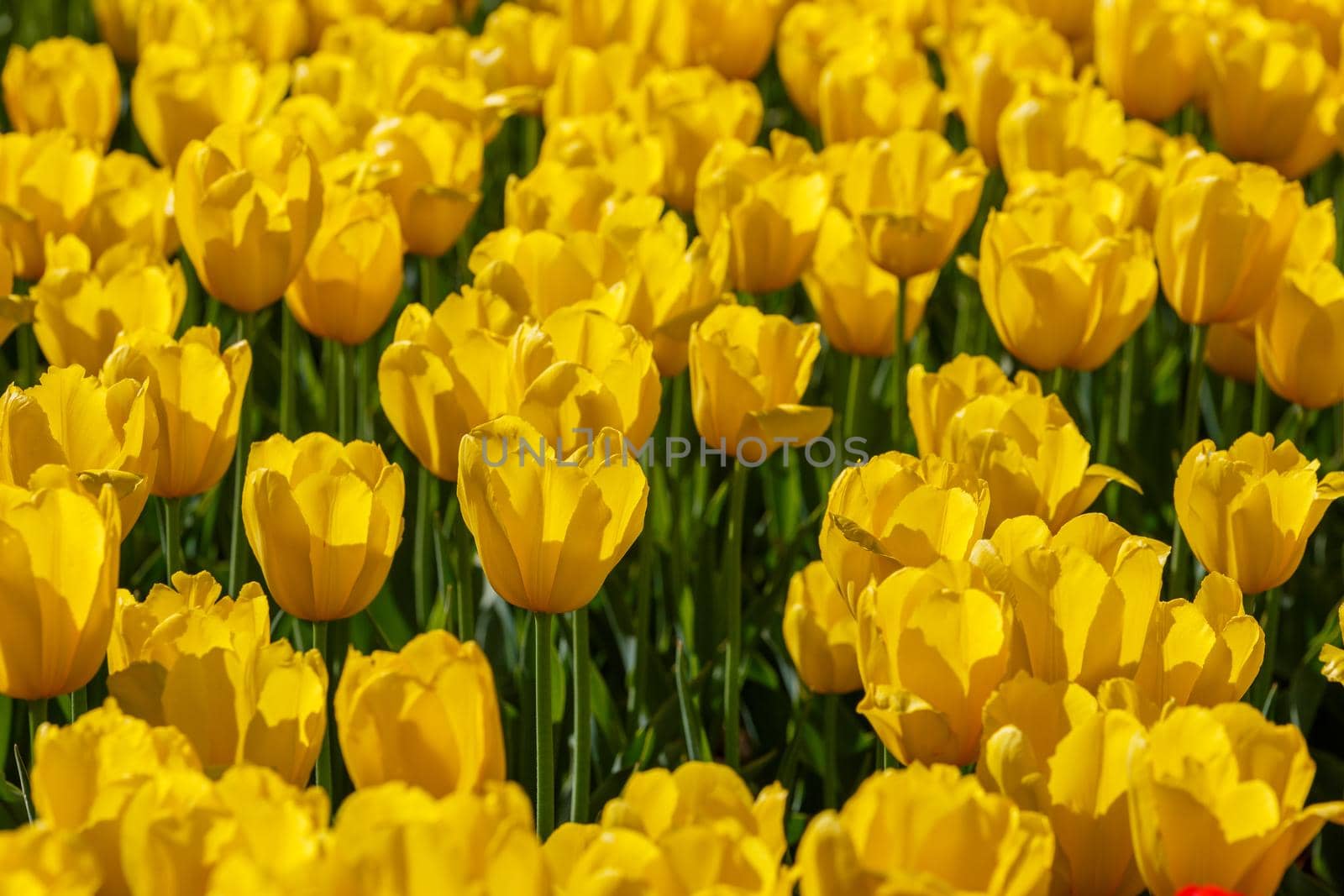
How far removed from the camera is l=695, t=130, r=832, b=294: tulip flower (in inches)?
86.4

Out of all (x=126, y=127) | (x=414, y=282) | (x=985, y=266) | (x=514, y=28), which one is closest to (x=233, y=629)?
(x=985, y=266)

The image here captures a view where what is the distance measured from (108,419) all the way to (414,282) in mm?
1653

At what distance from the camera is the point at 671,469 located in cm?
222

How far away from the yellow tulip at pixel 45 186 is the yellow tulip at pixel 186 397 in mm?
649

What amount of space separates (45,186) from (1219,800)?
1745 millimetres

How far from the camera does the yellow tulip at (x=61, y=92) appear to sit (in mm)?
2768

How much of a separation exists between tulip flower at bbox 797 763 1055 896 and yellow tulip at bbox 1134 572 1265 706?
11.8 inches

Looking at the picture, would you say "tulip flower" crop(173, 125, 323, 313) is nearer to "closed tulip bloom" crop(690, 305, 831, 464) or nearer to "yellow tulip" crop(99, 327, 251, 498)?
"yellow tulip" crop(99, 327, 251, 498)

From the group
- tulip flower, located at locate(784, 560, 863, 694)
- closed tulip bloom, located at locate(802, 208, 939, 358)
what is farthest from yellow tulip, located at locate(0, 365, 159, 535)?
closed tulip bloom, located at locate(802, 208, 939, 358)

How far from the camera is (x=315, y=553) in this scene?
143 cm

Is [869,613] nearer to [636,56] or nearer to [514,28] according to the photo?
[636,56]

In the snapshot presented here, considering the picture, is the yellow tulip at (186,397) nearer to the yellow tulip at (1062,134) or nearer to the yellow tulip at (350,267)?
the yellow tulip at (350,267)

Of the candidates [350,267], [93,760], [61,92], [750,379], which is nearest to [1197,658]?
[750,379]

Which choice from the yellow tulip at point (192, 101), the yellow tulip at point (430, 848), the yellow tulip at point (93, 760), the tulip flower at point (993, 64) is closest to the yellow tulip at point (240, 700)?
the yellow tulip at point (93, 760)
